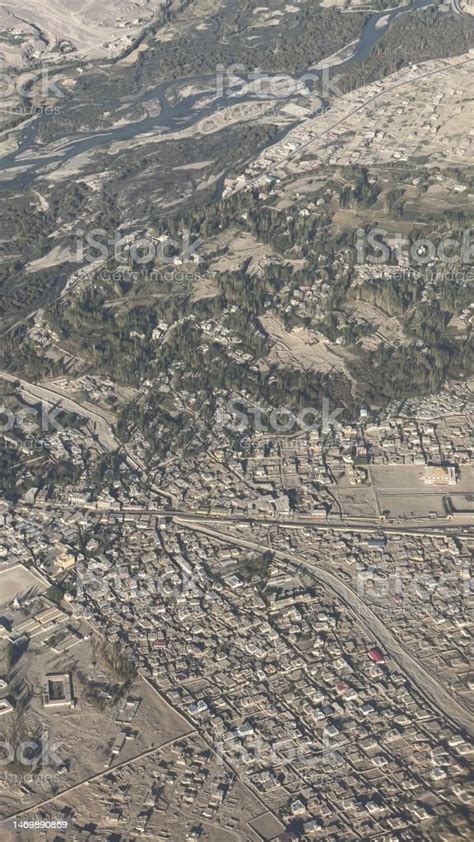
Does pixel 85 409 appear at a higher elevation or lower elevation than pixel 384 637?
lower

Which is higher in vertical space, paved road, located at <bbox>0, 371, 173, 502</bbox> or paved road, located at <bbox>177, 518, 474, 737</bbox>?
paved road, located at <bbox>177, 518, 474, 737</bbox>

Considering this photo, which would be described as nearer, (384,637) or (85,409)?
(384,637)

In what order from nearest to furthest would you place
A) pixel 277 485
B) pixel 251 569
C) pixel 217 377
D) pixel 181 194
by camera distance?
pixel 251 569
pixel 277 485
pixel 217 377
pixel 181 194

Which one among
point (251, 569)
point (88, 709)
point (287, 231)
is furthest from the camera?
point (287, 231)

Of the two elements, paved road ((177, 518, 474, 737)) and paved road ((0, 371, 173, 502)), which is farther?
paved road ((0, 371, 173, 502))

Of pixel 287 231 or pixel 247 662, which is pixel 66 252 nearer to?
pixel 287 231

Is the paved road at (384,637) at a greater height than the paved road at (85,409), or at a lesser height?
greater

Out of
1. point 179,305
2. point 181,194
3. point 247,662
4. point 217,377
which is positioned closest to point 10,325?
point 179,305

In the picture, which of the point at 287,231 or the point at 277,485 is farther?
the point at 287,231
